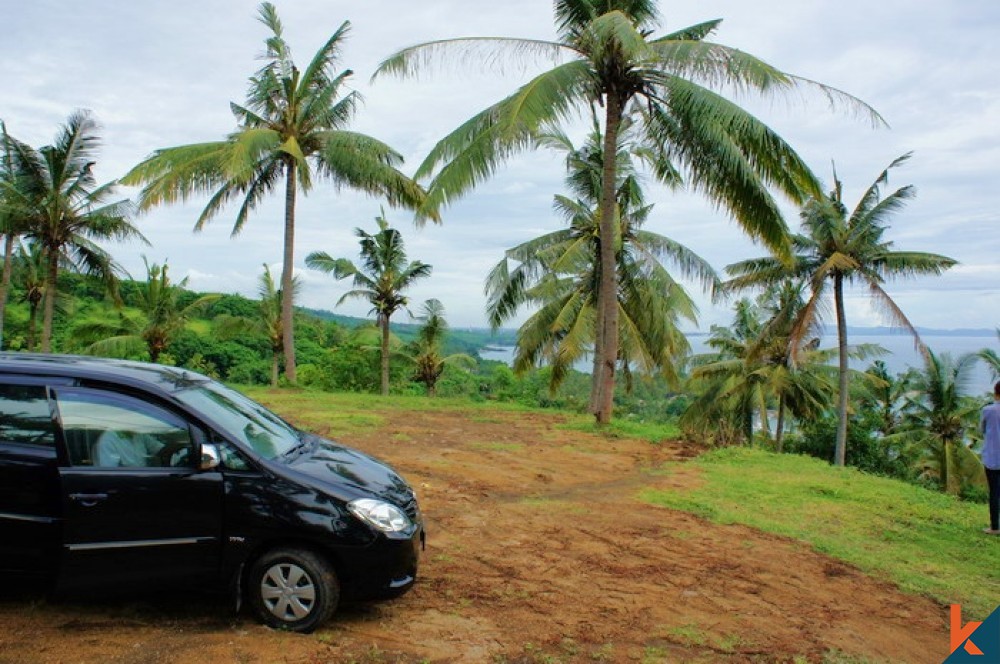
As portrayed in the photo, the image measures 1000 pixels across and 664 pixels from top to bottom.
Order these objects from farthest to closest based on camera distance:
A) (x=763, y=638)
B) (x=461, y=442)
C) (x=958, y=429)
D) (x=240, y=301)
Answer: (x=240, y=301)
(x=958, y=429)
(x=461, y=442)
(x=763, y=638)

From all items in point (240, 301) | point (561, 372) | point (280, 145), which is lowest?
point (561, 372)

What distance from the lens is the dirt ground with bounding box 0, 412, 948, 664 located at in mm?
3824

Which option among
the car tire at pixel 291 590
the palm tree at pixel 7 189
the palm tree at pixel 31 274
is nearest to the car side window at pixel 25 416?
the car tire at pixel 291 590

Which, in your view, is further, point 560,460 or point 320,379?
point 320,379

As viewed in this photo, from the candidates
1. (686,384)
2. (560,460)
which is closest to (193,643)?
(560,460)

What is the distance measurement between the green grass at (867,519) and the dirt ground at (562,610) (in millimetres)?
442

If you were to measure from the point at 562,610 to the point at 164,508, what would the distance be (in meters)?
2.57

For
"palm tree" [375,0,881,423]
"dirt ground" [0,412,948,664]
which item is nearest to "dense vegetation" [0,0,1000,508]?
"palm tree" [375,0,881,423]

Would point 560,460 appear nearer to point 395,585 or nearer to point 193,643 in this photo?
point 395,585

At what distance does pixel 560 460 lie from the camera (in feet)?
33.6

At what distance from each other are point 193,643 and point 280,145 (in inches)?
642

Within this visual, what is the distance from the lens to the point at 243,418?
4.69 meters

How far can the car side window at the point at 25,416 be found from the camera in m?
3.96

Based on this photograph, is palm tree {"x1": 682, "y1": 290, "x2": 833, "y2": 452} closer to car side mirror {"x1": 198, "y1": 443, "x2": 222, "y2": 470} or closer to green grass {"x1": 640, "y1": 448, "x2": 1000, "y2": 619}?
green grass {"x1": 640, "y1": 448, "x2": 1000, "y2": 619}
